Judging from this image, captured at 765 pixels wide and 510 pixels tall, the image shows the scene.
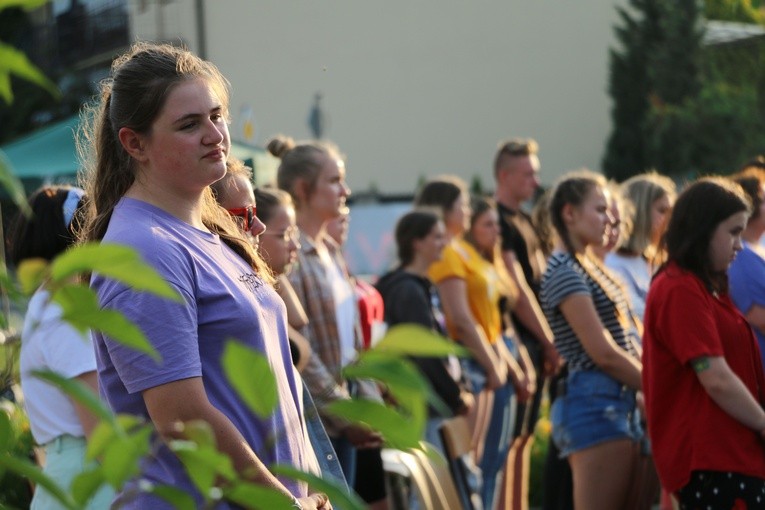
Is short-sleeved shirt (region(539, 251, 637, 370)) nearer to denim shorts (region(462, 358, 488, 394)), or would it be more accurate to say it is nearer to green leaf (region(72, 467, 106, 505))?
denim shorts (region(462, 358, 488, 394))

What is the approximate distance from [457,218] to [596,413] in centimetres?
202

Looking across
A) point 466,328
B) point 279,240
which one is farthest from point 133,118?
point 466,328

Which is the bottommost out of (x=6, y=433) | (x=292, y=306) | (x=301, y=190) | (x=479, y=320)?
(x=479, y=320)

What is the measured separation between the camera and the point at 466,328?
20.9 feet

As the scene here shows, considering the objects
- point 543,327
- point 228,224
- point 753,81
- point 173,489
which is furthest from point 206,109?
point 753,81

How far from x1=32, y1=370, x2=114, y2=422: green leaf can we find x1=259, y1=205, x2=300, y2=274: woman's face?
120 inches

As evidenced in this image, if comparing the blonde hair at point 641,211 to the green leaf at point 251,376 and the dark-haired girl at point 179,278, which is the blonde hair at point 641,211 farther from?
the green leaf at point 251,376

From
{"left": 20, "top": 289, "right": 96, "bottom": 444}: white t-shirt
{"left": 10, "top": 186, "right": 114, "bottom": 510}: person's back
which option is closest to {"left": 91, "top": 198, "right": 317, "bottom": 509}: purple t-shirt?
{"left": 10, "top": 186, "right": 114, "bottom": 510}: person's back

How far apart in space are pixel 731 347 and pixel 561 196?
1.47m

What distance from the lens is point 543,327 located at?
7.27 metres

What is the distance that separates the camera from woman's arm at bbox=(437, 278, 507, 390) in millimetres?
6352

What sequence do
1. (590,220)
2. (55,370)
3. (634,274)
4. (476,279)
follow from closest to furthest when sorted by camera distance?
(55,370), (590,220), (634,274), (476,279)

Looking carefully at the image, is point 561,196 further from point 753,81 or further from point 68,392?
point 753,81

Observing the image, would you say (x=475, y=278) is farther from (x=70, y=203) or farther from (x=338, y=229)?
(x=70, y=203)
